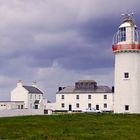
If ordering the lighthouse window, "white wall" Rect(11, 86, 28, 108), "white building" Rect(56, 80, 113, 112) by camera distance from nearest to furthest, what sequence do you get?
the lighthouse window < "white building" Rect(56, 80, 113, 112) < "white wall" Rect(11, 86, 28, 108)

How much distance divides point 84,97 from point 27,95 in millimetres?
13457

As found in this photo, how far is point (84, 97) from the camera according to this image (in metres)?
98.6

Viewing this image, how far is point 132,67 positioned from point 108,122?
13.7 meters

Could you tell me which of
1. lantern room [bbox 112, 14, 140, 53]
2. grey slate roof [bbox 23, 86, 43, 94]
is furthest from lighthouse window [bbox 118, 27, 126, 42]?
grey slate roof [bbox 23, 86, 43, 94]

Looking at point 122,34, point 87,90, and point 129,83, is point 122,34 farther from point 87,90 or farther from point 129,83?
point 87,90

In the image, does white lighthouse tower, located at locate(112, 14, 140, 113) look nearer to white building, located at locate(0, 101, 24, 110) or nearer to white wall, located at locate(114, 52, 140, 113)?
white wall, located at locate(114, 52, 140, 113)

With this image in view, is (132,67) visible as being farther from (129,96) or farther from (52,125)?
(52,125)

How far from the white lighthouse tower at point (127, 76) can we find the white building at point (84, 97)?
47.6m

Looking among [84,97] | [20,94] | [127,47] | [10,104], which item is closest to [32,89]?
[20,94]

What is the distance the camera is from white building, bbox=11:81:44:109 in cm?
9856

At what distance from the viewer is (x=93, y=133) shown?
1177 inches

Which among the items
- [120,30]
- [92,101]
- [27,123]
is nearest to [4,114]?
[27,123]

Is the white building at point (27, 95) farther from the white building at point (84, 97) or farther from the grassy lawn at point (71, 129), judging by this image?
the grassy lawn at point (71, 129)

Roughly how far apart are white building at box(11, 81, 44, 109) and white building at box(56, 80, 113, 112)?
5.08 meters
